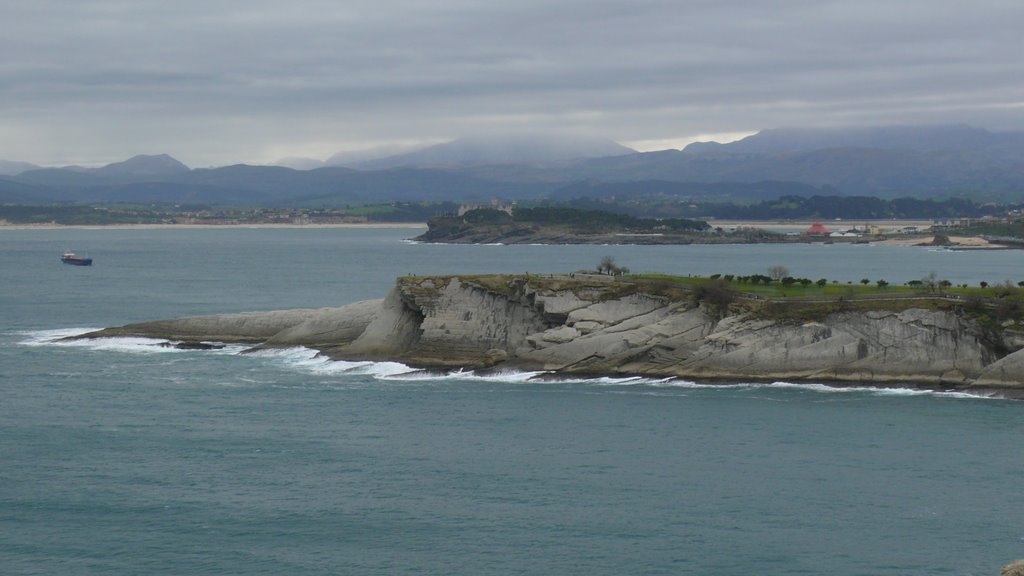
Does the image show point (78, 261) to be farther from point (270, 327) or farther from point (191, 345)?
point (191, 345)

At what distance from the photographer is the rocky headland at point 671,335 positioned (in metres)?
58.1

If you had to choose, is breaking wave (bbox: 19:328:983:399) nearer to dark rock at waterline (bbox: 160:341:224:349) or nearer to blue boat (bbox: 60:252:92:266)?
dark rock at waterline (bbox: 160:341:224:349)

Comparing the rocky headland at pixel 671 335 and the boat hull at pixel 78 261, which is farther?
the boat hull at pixel 78 261

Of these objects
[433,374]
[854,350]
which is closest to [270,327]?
[433,374]

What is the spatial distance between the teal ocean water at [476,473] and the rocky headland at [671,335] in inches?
77.3

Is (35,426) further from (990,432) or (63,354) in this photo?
(990,432)

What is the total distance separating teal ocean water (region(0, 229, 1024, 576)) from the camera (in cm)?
3362

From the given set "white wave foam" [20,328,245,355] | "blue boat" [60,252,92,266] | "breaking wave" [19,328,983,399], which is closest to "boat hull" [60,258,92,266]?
"blue boat" [60,252,92,266]

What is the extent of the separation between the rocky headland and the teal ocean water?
6.45 feet

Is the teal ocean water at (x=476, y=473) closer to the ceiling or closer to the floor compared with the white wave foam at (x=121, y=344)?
closer to the floor

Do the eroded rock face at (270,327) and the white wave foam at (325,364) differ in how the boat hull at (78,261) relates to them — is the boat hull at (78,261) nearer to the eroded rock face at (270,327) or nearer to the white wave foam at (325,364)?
the eroded rock face at (270,327)

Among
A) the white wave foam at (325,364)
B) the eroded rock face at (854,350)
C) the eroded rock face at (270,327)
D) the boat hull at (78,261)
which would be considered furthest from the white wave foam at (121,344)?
the boat hull at (78,261)

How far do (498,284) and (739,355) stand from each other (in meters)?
13.3

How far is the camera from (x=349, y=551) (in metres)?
33.8
